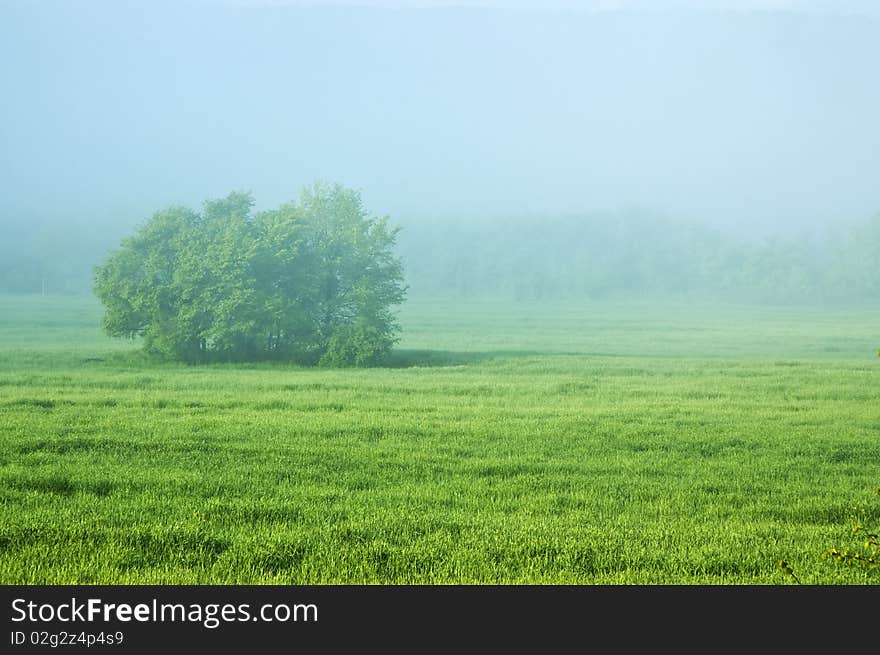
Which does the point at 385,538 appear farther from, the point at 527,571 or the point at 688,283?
the point at 688,283

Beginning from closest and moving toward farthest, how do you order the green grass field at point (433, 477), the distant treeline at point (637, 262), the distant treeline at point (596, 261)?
1. the green grass field at point (433, 477)
2. the distant treeline at point (596, 261)
3. the distant treeline at point (637, 262)

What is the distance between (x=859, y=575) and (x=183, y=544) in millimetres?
6856

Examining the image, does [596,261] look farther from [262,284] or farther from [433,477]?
[433,477]

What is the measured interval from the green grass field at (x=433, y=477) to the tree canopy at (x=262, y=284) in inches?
250

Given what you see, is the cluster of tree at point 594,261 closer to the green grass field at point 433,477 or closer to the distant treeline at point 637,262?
the distant treeline at point 637,262

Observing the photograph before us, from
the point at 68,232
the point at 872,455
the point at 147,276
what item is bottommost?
the point at 872,455

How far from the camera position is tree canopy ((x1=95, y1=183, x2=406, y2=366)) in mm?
40250

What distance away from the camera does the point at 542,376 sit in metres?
34.1

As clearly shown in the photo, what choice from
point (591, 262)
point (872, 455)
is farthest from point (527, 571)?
point (591, 262)

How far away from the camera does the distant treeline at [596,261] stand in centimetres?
9550

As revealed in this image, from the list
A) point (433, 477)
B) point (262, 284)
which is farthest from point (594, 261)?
point (433, 477)

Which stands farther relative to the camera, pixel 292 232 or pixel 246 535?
pixel 292 232

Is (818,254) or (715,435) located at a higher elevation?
(818,254)

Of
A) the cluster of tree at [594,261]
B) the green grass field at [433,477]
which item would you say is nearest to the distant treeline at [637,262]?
the cluster of tree at [594,261]
